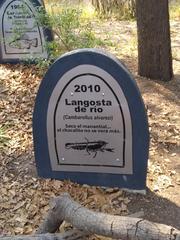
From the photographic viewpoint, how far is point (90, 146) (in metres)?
3.79

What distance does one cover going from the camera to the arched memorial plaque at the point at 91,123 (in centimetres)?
355

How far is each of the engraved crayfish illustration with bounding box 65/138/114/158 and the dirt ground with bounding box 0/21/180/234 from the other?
0.30m

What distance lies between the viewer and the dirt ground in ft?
12.2

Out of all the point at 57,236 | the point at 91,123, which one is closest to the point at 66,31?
the point at 91,123

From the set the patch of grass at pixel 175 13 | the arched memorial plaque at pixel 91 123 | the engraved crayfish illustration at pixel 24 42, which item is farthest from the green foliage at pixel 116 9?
the arched memorial plaque at pixel 91 123

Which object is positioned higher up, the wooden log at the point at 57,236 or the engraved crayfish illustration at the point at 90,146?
the engraved crayfish illustration at the point at 90,146

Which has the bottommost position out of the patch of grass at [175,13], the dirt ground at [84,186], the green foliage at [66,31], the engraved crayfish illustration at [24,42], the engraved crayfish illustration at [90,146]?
the dirt ground at [84,186]

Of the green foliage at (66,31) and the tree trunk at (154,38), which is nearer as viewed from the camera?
the green foliage at (66,31)

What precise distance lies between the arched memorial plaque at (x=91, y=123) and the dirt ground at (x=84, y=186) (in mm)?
127

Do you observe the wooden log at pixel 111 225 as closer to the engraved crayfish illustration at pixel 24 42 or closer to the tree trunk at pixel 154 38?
the tree trunk at pixel 154 38

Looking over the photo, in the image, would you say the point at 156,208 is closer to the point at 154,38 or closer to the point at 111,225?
the point at 111,225

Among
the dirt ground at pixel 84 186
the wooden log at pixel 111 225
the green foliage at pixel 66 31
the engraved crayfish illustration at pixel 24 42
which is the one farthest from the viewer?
the engraved crayfish illustration at pixel 24 42

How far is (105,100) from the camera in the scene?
3.61 meters

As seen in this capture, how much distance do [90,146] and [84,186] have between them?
1.13 feet
